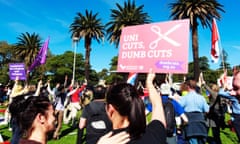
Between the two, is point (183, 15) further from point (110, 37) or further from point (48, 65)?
point (48, 65)

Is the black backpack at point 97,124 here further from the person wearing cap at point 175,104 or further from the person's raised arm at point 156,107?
the person's raised arm at point 156,107

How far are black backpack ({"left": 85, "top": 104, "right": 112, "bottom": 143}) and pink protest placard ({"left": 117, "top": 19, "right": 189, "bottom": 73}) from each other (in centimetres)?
120

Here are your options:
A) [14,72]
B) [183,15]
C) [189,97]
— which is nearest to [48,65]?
[183,15]

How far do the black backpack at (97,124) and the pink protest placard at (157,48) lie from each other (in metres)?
1.20

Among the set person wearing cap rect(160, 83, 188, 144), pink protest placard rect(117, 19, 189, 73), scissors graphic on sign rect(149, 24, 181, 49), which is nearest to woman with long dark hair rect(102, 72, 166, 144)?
pink protest placard rect(117, 19, 189, 73)

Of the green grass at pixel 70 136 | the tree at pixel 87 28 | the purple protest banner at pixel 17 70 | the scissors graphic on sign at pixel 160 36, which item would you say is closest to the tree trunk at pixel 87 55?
the tree at pixel 87 28

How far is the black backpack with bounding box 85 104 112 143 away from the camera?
168 inches

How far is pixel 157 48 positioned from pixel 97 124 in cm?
176

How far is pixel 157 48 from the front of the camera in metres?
5.04

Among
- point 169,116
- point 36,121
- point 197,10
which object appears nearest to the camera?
point 36,121

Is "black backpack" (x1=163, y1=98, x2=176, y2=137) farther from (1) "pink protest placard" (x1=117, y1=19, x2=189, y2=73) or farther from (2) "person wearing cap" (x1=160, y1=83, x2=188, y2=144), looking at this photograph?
(1) "pink protest placard" (x1=117, y1=19, x2=189, y2=73)

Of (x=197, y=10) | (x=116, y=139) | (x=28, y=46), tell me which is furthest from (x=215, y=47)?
(x=28, y=46)

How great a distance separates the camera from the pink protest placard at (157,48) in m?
4.78

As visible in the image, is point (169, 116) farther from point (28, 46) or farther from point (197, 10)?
point (28, 46)
